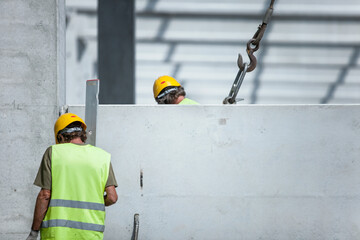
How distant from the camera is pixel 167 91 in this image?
16.7 ft

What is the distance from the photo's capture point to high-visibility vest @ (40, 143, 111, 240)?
308 centimetres

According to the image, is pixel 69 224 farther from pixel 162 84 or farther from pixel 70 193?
pixel 162 84

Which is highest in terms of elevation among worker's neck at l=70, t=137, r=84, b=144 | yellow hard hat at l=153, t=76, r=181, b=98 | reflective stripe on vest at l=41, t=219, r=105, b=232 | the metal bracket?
yellow hard hat at l=153, t=76, r=181, b=98

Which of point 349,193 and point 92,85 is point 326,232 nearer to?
point 349,193

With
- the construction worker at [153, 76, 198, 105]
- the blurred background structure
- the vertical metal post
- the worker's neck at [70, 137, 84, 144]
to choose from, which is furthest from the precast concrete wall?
the blurred background structure

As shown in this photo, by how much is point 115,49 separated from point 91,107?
5806mm

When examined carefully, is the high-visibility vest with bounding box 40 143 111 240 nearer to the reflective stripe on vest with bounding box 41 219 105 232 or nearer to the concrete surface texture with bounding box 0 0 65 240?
the reflective stripe on vest with bounding box 41 219 105 232

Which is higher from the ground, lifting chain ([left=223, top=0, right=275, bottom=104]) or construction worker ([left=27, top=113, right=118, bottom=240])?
lifting chain ([left=223, top=0, right=275, bottom=104])

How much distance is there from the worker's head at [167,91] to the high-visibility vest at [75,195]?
2008mm

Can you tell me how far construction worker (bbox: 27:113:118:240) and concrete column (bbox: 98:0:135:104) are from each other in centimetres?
667

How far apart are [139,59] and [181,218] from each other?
11.2 m

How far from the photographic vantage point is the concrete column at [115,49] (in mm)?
9734

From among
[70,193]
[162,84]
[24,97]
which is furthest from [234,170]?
[24,97]

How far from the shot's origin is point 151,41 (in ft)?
47.5
